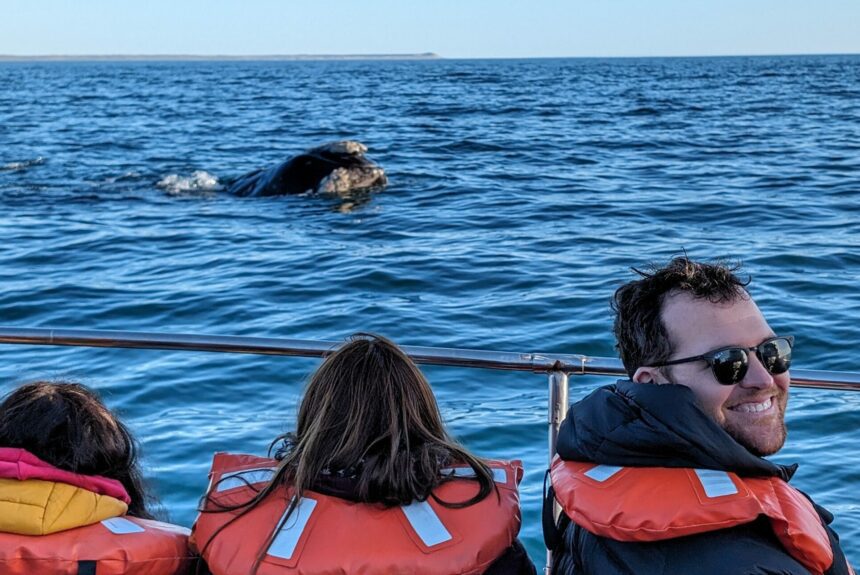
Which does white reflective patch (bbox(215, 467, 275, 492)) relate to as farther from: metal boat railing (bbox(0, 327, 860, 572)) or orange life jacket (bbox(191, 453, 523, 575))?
metal boat railing (bbox(0, 327, 860, 572))

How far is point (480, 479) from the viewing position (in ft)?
9.22

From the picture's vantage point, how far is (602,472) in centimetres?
245

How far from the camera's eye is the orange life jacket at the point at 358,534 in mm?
2621

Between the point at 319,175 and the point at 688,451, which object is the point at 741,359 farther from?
the point at 319,175

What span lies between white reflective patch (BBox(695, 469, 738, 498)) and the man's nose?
290mm

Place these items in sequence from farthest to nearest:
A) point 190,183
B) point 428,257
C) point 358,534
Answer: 1. point 190,183
2. point 428,257
3. point 358,534

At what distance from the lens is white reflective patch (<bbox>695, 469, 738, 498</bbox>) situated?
89.5 inches

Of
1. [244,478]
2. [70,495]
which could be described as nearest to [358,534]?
[244,478]

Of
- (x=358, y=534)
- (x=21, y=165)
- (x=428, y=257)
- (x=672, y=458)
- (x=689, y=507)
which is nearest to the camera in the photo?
(x=689, y=507)

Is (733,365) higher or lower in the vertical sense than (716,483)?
higher

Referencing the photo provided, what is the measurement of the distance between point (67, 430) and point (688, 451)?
1.56m

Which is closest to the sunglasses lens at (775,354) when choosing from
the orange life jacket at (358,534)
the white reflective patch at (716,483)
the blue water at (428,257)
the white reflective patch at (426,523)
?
the white reflective patch at (716,483)

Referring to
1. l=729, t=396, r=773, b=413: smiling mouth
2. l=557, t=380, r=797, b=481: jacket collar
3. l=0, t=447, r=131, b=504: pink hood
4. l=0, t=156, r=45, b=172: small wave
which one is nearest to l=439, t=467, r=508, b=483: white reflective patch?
l=557, t=380, r=797, b=481: jacket collar

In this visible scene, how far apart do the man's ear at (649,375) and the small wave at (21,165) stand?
1991 centimetres
